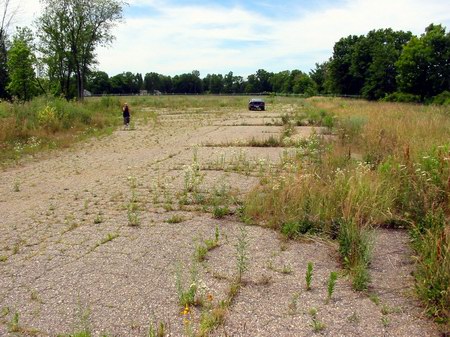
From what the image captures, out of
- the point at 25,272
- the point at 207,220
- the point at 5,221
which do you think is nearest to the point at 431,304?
the point at 207,220

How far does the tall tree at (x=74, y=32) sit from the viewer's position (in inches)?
1624

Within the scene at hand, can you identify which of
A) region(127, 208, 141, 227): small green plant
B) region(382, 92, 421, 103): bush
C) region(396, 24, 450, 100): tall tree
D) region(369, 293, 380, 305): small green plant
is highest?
region(396, 24, 450, 100): tall tree

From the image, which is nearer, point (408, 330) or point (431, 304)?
point (408, 330)

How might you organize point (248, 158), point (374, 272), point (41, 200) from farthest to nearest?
1. point (248, 158)
2. point (41, 200)
3. point (374, 272)

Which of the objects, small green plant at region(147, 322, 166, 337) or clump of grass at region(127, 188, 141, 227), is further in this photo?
clump of grass at region(127, 188, 141, 227)

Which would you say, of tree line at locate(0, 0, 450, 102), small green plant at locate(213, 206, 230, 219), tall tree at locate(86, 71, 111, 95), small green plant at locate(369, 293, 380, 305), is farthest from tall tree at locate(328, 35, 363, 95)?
small green plant at locate(369, 293, 380, 305)

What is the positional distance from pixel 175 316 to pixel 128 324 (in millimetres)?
419

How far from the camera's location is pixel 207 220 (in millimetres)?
6152

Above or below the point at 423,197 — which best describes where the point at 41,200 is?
below

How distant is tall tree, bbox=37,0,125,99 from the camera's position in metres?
41.2

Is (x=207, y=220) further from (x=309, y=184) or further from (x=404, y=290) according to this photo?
(x=404, y=290)

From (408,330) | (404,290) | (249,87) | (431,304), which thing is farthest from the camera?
(249,87)

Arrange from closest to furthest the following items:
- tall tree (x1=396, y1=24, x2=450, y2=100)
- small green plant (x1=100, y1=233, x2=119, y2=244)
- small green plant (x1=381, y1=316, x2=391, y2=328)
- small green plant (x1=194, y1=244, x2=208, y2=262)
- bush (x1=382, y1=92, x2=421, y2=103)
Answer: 1. small green plant (x1=381, y1=316, x2=391, y2=328)
2. small green plant (x1=194, y1=244, x2=208, y2=262)
3. small green plant (x1=100, y1=233, x2=119, y2=244)
4. tall tree (x1=396, y1=24, x2=450, y2=100)
5. bush (x1=382, y1=92, x2=421, y2=103)

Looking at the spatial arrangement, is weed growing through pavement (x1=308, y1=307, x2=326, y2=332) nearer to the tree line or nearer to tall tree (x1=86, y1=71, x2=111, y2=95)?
the tree line
